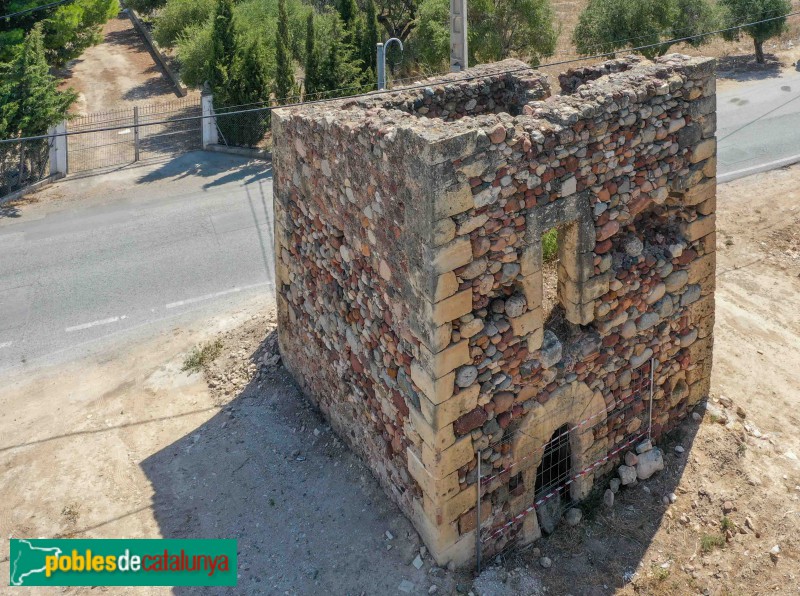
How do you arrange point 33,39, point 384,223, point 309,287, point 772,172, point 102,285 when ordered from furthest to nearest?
point 33,39
point 772,172
point 102,285
point 309,287
point 384,223

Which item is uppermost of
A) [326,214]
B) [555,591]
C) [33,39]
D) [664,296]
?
[33,39]

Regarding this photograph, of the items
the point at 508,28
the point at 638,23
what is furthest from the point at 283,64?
the point at 638,23

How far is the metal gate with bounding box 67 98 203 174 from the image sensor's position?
1922 centimetres

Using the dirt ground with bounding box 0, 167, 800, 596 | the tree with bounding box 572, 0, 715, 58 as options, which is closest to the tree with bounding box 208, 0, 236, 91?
the tree with bounding box 572, 0, 715, 58

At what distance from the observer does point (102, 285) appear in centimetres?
1262

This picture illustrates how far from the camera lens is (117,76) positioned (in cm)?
2717

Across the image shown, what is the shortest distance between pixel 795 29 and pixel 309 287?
28546 millimetres

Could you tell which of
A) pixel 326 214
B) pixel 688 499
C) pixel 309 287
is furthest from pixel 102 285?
pixel 688 499

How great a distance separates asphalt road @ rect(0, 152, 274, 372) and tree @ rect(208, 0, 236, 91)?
10.5ft

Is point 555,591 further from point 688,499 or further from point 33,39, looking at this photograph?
point 33,39

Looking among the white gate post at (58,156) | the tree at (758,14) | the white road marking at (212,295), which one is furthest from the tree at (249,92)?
the tree at (758,14)

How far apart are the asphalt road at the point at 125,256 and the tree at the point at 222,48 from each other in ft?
10.5

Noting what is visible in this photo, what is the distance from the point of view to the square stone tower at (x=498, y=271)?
618 cm

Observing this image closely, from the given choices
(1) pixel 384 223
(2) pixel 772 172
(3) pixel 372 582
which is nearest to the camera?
(1) pixel 384 223
